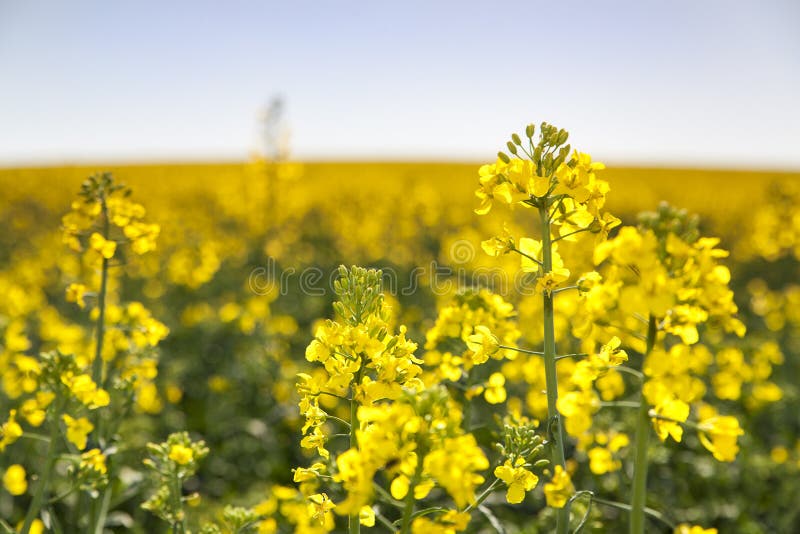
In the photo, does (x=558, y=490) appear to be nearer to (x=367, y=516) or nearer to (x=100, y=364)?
(x=367, y=516)

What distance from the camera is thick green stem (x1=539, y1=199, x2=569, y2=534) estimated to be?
6.15 ft

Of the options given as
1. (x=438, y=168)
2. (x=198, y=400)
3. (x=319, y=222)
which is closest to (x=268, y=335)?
(x=198, y=400)

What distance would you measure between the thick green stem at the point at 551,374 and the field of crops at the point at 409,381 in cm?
1

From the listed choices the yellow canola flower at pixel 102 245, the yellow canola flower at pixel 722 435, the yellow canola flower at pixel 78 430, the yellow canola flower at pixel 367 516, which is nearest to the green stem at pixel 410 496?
the yellow canola flower at pixel 367 516

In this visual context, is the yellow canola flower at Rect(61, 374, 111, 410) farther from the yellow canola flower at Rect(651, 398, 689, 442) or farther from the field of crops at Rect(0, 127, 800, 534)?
the yellow canola flower at Rect(651, 398, 689, 442)

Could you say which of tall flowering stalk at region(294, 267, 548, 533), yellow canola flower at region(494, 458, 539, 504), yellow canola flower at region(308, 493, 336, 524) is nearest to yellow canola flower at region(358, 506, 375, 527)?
tall flowering stalk at region(294, 267, 548, 533)

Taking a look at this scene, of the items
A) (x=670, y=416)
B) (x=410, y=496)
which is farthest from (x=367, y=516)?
(x=670, y=416)

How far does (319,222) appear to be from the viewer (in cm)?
1533

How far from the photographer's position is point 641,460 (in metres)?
1.56

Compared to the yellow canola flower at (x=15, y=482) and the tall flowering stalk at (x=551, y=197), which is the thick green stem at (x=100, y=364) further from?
the tall flowering stalk at (x=551, y=197)

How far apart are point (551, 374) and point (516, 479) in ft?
1.20

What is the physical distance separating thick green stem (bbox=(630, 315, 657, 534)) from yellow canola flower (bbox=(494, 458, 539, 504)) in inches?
12.8

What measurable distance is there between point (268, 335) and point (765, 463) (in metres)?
5.07

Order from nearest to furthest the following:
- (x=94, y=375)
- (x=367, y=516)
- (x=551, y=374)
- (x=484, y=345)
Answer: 1. (x=367, y=516)
2. (x=551, y=374)
3. (x=484, y=345)
4. (x=94, y=375)
